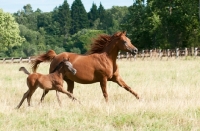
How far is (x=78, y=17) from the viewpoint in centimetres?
15138

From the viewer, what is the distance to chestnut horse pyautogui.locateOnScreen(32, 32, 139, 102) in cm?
1071

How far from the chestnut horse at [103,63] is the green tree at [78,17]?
132971 mm

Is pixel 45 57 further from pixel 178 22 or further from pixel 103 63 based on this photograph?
pixel 178 22

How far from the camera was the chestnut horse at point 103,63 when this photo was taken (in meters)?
10.7

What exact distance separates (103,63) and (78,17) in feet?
465

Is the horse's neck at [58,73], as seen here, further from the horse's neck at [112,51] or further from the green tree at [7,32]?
the green tree at [7,32]

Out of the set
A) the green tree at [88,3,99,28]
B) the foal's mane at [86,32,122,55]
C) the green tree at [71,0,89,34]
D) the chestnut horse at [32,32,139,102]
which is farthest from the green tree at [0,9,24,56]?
the green tree at [88,3,99,28]

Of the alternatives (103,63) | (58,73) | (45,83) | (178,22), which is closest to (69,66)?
(58,73)

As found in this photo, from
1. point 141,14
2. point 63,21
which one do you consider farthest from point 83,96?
point 63,21

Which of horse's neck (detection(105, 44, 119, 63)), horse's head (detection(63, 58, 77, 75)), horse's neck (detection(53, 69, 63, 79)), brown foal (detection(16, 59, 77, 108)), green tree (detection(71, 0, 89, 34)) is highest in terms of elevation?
green tree (detection(71, 0, 89, 34))

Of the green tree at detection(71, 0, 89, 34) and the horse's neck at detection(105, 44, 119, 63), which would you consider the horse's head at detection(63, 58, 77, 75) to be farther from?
the green tree at detection(71, 0, 89, 34)

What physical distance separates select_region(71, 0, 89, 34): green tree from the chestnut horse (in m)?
133

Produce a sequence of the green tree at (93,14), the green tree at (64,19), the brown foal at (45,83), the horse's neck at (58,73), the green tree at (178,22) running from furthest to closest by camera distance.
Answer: the green tree at (93,14) → the green tree at (64,19) → the green tree at (178,22) → the horse's neck at (58,73) → the brown foal at (45,83)

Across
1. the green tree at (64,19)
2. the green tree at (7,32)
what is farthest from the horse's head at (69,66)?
the green tree at (64,19)
